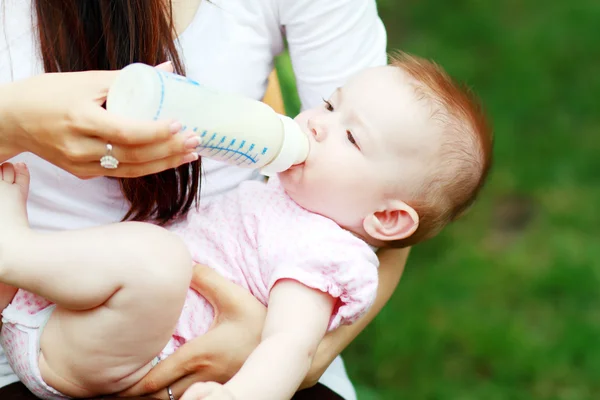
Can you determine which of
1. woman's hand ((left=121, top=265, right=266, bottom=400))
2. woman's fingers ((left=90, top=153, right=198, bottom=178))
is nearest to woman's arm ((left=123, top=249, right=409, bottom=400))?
woman's hand ((left=121, top=265, right=266, bottom=400))

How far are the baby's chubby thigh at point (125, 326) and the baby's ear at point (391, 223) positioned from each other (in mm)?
317

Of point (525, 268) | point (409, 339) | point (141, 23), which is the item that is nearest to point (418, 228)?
point (141, 23)

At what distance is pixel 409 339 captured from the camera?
2.49 meters

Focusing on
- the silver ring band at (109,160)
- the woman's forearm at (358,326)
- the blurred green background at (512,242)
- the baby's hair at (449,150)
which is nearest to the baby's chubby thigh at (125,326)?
the silver ring band at (109,160)

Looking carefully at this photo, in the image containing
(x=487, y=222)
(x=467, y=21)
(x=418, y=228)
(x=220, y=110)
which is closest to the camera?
(x=220, y=110)

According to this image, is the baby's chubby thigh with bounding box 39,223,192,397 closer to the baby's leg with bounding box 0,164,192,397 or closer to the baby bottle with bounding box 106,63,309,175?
the baby's leg with bounding box 0,164,192,397

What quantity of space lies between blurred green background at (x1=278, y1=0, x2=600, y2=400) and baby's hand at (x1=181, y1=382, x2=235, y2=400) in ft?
3.45

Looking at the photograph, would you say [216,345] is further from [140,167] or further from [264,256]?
[140,167]

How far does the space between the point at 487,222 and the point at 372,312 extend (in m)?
1.42

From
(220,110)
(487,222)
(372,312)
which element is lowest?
(487,222)

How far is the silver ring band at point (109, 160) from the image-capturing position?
1117mm

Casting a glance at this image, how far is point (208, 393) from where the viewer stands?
3.68 feet

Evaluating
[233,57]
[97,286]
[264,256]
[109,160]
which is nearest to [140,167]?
[109,160]

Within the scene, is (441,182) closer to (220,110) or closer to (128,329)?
(220,110)
